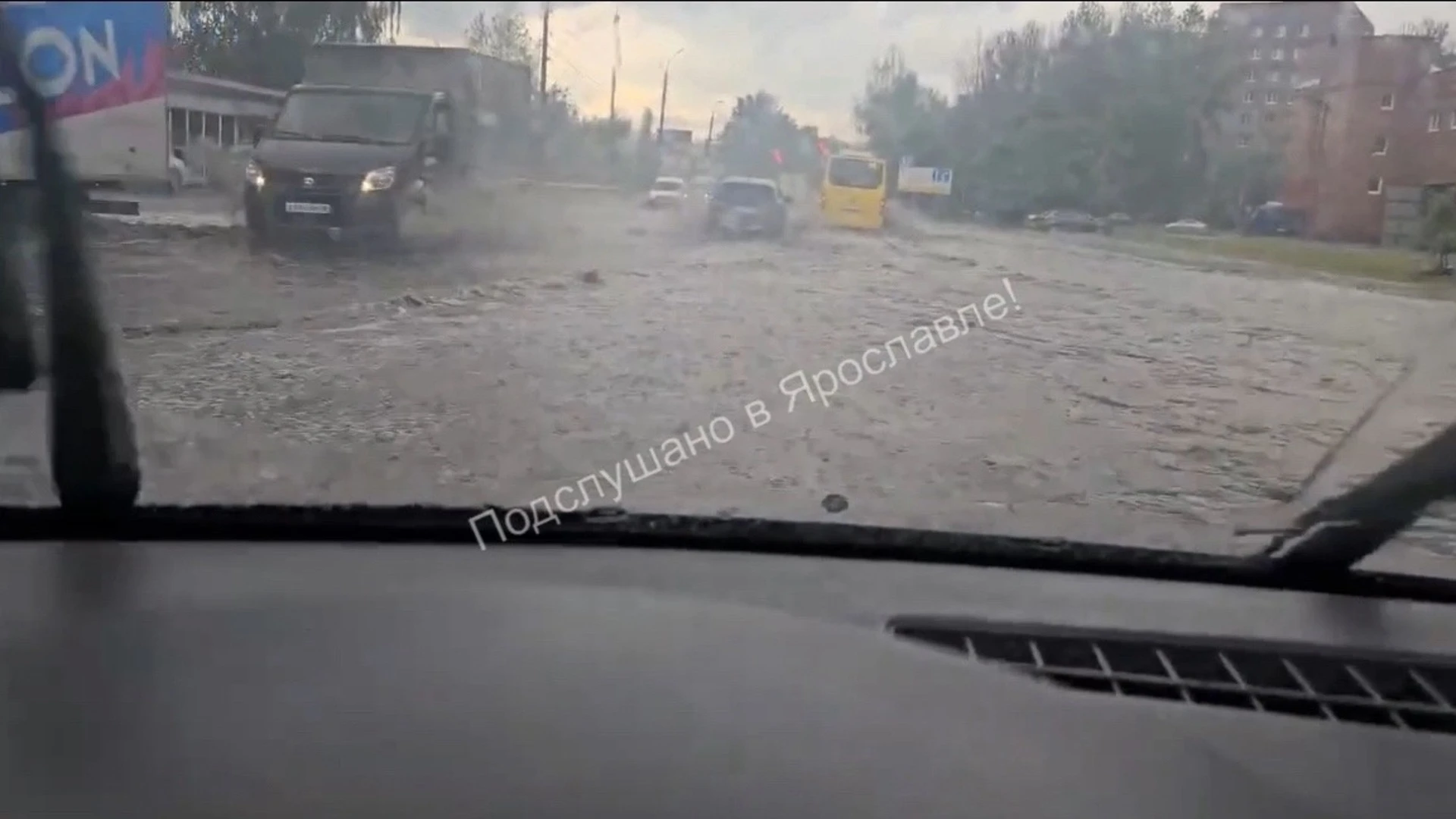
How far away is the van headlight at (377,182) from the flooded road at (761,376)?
272mm

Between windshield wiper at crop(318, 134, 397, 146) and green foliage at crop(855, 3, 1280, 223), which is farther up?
green foliage at crop(855, 3, 1280, 223)

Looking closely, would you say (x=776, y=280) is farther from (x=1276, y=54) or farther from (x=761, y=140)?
(x=1276, y=54)

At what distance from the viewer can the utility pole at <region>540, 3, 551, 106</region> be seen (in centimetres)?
465

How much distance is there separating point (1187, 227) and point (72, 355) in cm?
362

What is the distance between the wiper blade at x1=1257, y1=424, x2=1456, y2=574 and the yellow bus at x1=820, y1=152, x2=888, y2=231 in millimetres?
1817

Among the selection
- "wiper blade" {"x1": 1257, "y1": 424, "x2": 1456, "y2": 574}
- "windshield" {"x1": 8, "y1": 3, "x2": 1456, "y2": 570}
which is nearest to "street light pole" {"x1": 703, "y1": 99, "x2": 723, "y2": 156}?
"windshield" {"x1": 8, "y1": 3, "x2": 1456, "y2": 570}

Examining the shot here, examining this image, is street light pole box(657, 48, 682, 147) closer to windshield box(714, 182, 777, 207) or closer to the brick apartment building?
windshield box(714, 182, 777, 207)

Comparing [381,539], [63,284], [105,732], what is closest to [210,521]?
[381,539]

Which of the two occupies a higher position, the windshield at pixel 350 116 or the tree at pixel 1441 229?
the windshield at pixel 350 116

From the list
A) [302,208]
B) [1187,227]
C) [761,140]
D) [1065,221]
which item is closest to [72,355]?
[302,208]

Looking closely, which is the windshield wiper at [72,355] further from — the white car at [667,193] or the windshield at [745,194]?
the windshield at [745,194]

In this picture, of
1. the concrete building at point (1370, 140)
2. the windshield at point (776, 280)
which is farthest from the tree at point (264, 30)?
the concrete building at point (1370, 140)

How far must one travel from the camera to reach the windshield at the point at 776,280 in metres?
4.45

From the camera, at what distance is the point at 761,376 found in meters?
4.89
